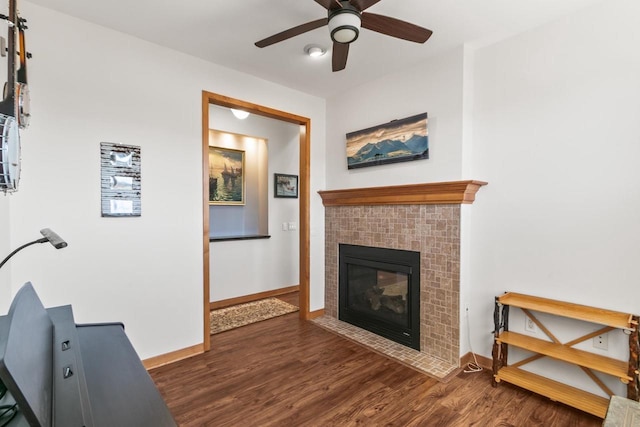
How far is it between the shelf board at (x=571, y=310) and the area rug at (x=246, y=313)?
2.62 m

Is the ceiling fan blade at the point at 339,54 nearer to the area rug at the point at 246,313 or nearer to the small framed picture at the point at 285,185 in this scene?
the small framed picture at the point at 285,185

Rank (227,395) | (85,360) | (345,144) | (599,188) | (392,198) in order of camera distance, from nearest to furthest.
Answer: (85,360)
(599,188)
(227,395)
(392,198)
(345,144)

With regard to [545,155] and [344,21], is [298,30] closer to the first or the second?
[344,21]

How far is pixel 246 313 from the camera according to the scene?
157 inches

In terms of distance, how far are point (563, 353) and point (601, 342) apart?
25 cm

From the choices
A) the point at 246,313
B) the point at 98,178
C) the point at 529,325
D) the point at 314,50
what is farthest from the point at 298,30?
the point at 246,313

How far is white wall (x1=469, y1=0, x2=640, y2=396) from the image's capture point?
77.9 inches

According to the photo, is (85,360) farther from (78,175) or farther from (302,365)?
(302,365)

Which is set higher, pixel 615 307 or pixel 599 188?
pixel 599 188

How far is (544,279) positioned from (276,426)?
7.05 ft

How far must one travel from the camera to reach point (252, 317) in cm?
383

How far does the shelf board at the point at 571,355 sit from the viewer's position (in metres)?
1.90

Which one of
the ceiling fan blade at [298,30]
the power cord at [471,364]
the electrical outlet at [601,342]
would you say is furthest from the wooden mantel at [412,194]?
the ceiling fan blade at [298,30]

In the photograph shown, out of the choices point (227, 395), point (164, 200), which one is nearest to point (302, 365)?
point (227, 395)
